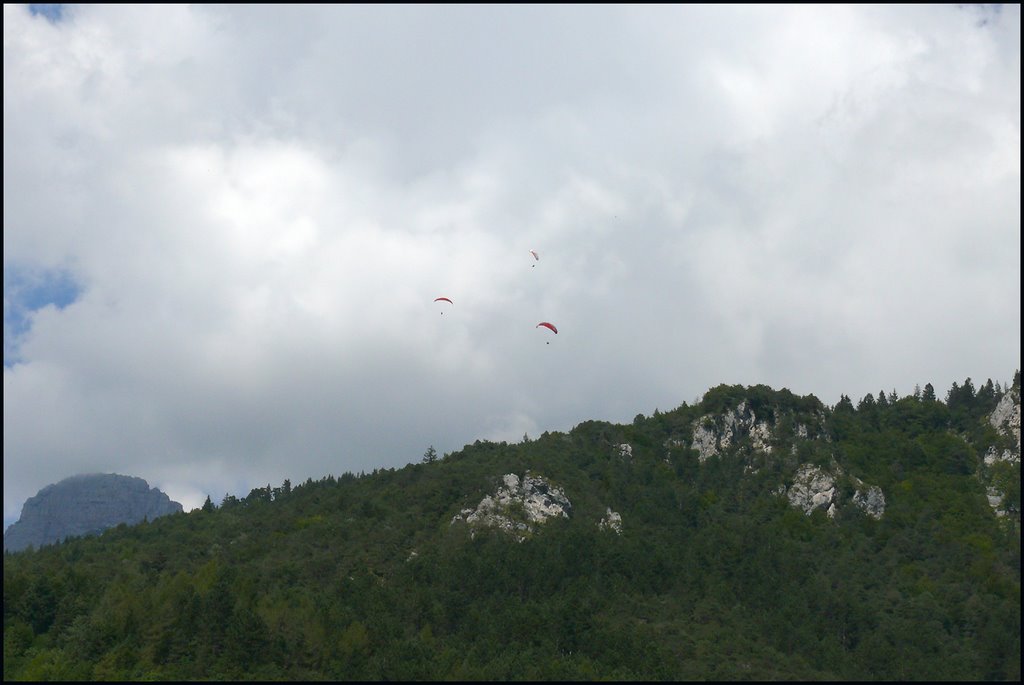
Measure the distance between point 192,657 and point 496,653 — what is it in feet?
105

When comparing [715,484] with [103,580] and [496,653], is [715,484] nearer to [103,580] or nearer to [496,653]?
[496,653]

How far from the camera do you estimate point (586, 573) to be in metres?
140

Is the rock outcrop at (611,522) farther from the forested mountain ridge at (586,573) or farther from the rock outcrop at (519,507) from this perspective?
the rock outcrop at (519,507)

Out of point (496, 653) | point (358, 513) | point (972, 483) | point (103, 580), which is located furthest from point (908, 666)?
point (103, 580)

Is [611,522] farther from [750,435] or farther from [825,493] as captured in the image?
[750,435]

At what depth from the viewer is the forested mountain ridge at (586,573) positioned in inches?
4232

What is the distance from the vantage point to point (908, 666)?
116375mm

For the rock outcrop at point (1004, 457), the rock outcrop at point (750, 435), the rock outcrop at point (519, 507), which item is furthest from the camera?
the rock outcrop at point (750, 435)

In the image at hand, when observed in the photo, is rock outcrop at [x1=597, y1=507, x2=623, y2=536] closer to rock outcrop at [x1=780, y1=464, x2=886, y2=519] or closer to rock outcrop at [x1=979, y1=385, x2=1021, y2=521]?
rock outcrop at [x1=780, y1=464, x2=886, y2=519]

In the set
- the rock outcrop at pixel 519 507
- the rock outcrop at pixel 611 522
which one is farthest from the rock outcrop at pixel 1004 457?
the rock outcrop at pixel 519 507

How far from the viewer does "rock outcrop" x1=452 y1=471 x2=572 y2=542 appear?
511 ft

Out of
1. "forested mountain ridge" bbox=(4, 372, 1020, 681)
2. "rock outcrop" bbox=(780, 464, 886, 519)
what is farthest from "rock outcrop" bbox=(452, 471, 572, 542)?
"rock outcrop" bbox=(780, 464, 886, 519)

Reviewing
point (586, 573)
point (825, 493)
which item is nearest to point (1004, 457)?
point (825, 493)

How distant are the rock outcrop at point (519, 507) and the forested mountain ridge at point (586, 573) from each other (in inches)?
15.9
